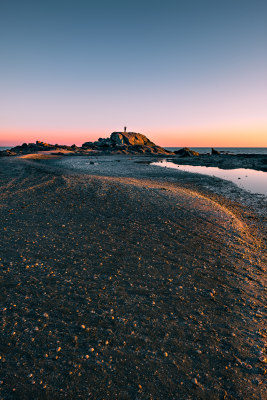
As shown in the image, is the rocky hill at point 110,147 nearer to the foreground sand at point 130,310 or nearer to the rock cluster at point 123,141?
the rock cluster at point 123,141

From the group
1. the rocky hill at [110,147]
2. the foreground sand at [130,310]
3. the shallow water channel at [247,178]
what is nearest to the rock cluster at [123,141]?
the rocky hill at [110,147]

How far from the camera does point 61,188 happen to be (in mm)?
17594

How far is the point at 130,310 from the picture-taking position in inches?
218

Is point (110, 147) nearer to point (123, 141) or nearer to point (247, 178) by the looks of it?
point (123, 141)

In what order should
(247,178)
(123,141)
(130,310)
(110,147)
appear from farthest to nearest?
(123,141) < (110,147) < (247,178) < (130,310)

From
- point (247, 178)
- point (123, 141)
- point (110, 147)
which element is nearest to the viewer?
point (247, 178)

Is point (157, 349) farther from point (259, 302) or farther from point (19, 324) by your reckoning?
point (259, 302)

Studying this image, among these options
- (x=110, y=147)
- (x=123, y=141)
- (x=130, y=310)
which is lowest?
(x=130, y=310)

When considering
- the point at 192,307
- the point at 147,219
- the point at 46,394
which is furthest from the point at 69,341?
the point at 147,219

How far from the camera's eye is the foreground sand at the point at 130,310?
12.9 ft

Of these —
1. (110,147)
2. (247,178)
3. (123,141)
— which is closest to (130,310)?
(247,178)

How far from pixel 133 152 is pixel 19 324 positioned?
323ft

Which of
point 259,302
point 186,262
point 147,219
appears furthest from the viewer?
point 147,219

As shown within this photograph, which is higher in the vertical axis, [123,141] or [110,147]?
[123,141]
